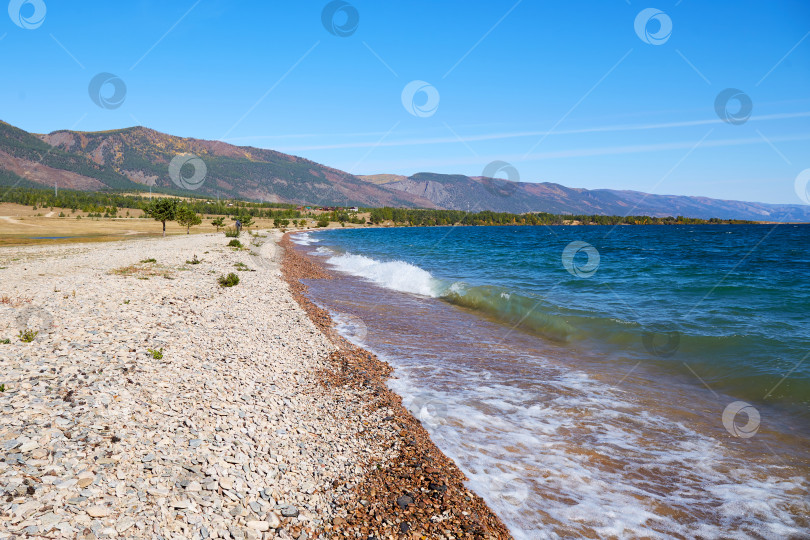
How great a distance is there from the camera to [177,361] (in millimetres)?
10133

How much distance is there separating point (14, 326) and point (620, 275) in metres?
39.4

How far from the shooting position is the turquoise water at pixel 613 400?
7023mm

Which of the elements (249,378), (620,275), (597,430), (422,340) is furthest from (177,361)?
(620,275)

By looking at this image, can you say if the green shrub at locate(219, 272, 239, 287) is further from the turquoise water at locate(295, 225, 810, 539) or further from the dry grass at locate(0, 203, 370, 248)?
the dry grass at locate(0, 203, 370, 248)

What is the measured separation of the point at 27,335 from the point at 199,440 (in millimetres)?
7021

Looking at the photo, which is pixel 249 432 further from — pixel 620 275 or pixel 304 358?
pixel 620 275

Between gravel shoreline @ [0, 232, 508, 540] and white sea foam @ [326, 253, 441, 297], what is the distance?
660 inches

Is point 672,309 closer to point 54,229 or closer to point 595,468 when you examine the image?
point 595,468

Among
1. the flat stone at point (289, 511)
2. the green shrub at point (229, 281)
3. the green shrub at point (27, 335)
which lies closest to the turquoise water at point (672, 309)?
the green shrub at point (229, 281)

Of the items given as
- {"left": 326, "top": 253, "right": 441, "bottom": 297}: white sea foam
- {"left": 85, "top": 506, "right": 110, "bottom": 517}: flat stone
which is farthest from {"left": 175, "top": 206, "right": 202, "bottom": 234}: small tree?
{"left": 85, "top": 506, "right": 110, "bottom": 517}: flat stone

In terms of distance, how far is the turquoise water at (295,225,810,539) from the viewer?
702cm

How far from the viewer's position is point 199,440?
683cm

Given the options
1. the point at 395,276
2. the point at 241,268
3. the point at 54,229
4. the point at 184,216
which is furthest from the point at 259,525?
the point at 54,229

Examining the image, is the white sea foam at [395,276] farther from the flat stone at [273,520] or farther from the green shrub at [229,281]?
the flat stone at [273,520]
